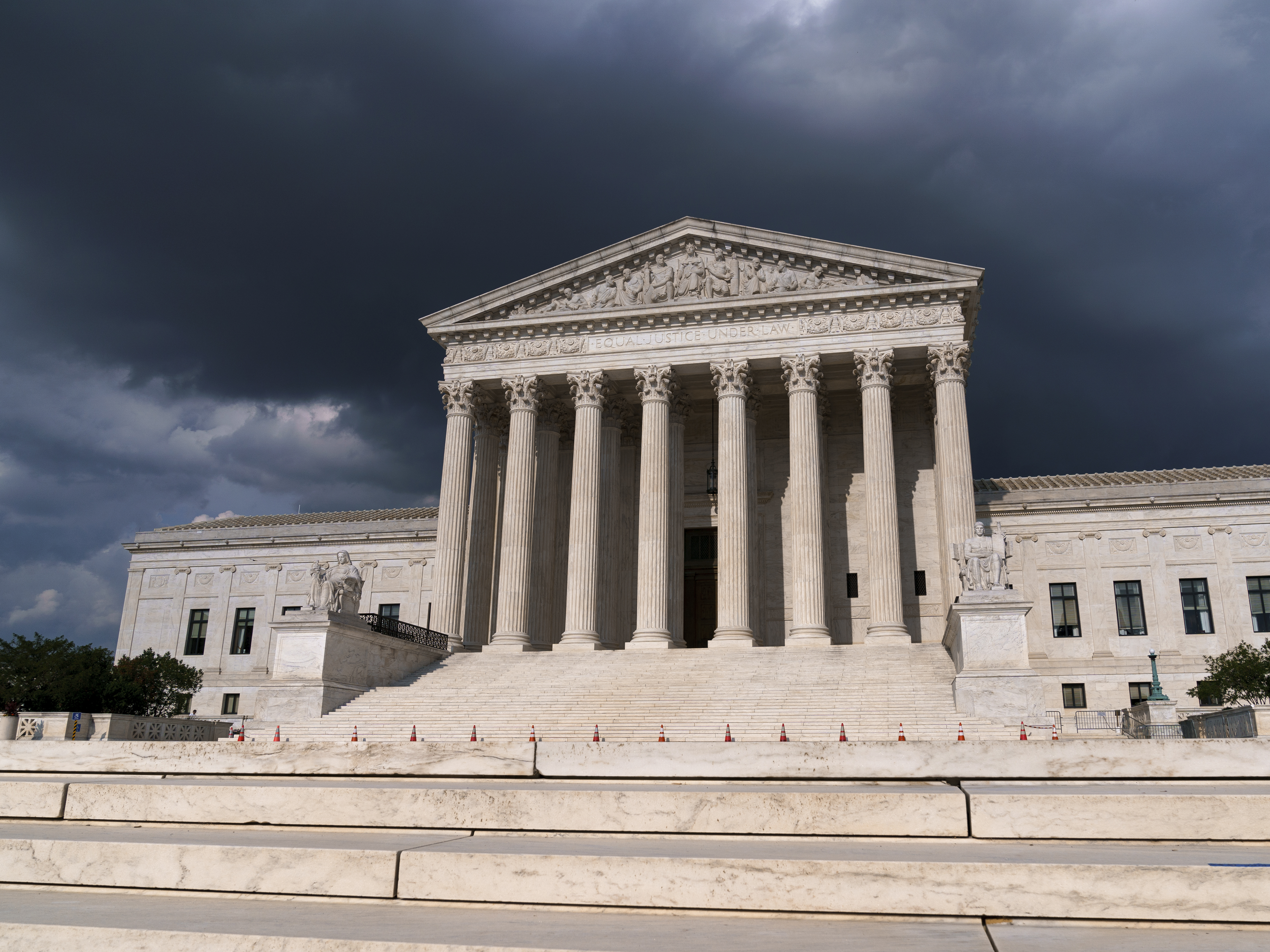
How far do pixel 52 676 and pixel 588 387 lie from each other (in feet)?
77.5

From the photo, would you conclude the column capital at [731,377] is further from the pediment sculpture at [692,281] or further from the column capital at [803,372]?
the pediment sculpture at [692,281]

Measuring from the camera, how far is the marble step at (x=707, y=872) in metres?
5.76

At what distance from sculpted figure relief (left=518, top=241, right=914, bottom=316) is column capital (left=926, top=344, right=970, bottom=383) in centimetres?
393

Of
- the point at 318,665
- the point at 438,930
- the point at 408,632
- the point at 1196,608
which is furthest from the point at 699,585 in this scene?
the point at 438,930

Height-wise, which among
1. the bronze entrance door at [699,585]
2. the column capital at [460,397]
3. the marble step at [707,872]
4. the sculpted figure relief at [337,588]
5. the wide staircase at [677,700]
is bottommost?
the marble step at [707,872]

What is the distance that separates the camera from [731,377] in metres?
39.1

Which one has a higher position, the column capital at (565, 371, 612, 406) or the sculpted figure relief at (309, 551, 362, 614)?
the column capital at (565, 371, 612, 406)

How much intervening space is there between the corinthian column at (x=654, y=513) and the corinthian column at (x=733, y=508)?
214cm

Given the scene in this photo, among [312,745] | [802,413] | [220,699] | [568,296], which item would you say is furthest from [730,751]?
[220,699]

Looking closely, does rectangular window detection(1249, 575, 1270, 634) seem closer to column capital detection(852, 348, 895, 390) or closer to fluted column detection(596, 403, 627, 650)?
column capital detection(852, 348, 895, 390)

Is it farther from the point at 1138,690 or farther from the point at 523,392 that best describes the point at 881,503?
the point at 523,392

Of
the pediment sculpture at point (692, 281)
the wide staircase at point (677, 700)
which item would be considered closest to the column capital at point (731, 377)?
the pediment sculpture at point (692, 281)

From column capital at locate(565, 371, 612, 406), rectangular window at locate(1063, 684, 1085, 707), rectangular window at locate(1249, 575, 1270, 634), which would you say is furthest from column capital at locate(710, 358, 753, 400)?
rectangular window at locate(1249, 575, 1270, 634)

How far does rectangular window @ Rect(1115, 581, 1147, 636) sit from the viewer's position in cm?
4097
